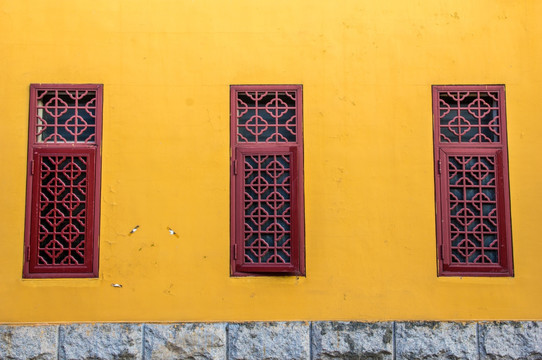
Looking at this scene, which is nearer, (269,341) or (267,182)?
(269,341)

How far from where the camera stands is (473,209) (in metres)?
6.33

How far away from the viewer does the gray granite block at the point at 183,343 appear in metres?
6.09

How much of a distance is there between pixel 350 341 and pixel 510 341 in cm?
156

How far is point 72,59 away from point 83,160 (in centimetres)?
105

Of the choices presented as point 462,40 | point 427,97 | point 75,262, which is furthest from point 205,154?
point 462,40

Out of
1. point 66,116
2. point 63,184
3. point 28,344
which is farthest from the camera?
point 66,116

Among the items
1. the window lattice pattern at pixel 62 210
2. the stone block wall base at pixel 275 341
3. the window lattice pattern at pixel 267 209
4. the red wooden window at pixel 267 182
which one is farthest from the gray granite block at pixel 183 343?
the window lattice pattern at pixel 62 210

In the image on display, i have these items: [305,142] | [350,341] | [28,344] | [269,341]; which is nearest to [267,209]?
[305,142]

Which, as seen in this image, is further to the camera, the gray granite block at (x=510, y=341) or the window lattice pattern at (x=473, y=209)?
the window lattice pattern at (x=473, y=209)

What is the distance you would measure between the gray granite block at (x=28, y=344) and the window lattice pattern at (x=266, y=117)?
8.85ft

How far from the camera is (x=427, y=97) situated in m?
6.40

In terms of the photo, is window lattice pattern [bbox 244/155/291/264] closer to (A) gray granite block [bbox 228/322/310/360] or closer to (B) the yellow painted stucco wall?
(B) the yellow painted stucco wall

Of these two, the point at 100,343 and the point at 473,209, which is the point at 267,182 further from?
the point at 100,343

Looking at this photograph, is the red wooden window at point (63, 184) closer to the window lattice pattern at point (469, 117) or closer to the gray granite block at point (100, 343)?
the gray granite block at point (100, 343)
